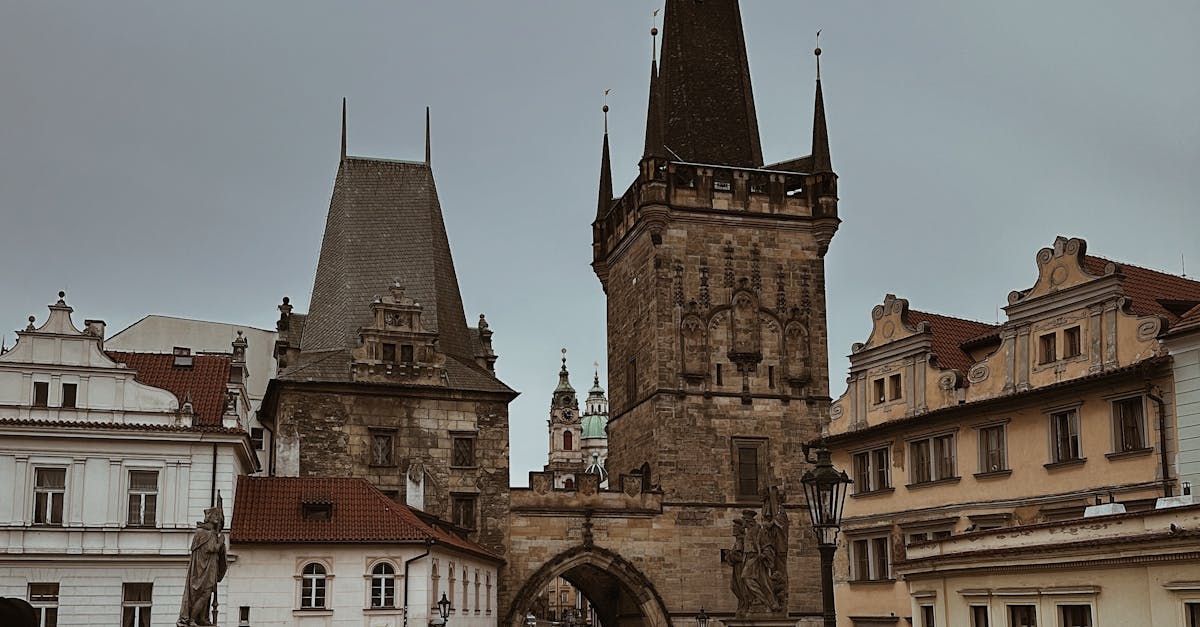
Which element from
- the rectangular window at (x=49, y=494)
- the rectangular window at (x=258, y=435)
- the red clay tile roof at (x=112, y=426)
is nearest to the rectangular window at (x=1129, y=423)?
the red clay tile roof at (x=112, y=426)

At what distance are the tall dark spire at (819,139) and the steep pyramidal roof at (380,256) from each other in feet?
46.3

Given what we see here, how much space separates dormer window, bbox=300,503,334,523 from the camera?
3325 cm

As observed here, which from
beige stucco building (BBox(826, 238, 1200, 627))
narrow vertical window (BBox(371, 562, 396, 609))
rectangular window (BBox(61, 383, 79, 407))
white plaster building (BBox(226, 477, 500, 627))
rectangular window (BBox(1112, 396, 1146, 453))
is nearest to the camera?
rectangular window (BBox(1112, 396, 1146, 453))

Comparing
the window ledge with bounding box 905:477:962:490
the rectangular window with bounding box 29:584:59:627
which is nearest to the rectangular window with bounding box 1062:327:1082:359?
the window ledge with bounding box 905:477:962:490

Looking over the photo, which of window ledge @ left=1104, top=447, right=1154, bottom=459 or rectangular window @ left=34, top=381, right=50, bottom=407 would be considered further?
rectangular window @ left=34, top=381, right=50, bottom=407

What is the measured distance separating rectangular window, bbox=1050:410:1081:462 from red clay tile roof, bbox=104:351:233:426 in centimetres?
1871

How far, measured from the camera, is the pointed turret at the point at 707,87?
166 ft

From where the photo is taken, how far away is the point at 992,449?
27.9 meters

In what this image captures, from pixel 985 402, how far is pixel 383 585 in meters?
15.1

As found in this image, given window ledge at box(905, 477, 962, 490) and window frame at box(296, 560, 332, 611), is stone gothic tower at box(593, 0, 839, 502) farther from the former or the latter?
window ledge at box(905, 477, 962, 490)

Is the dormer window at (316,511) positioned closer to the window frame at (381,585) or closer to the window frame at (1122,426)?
the window frame at (381,585)

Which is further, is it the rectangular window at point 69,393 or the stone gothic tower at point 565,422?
the stone gothic tower at point 565,422

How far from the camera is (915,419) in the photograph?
29.7m

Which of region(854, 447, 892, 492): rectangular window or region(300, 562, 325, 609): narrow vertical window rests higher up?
region(854, 447, 892, 492): rectangular window
